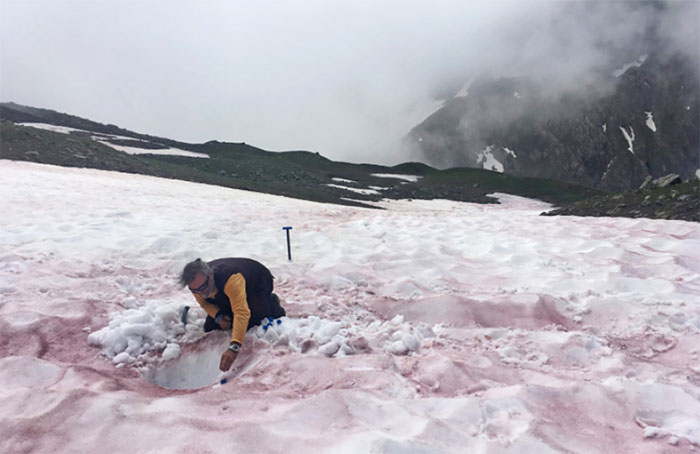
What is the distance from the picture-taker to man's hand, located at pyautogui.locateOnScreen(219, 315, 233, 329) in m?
4.98

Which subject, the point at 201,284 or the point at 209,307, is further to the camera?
the point at 209,307

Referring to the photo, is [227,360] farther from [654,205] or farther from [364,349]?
[654,205]

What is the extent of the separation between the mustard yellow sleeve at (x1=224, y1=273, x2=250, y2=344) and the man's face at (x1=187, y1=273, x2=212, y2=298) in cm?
19

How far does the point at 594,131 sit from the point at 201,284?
160649mm

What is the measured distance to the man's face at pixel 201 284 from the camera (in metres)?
4.38

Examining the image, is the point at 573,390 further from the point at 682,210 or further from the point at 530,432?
the point at 682,210

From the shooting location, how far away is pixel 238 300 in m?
4.59

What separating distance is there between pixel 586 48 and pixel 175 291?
175 metres

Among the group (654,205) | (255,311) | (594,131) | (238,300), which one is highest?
(594,131)

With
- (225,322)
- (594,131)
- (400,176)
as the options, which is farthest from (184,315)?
(594,131)

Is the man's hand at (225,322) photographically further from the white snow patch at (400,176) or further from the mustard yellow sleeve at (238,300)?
the white snow patch at (400,176)

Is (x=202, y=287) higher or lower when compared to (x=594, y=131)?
lower

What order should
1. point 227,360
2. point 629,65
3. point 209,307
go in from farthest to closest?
1. point 629,65
2. point 209,307
3. point 227,360

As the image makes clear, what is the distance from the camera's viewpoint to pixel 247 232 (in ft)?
36.7
